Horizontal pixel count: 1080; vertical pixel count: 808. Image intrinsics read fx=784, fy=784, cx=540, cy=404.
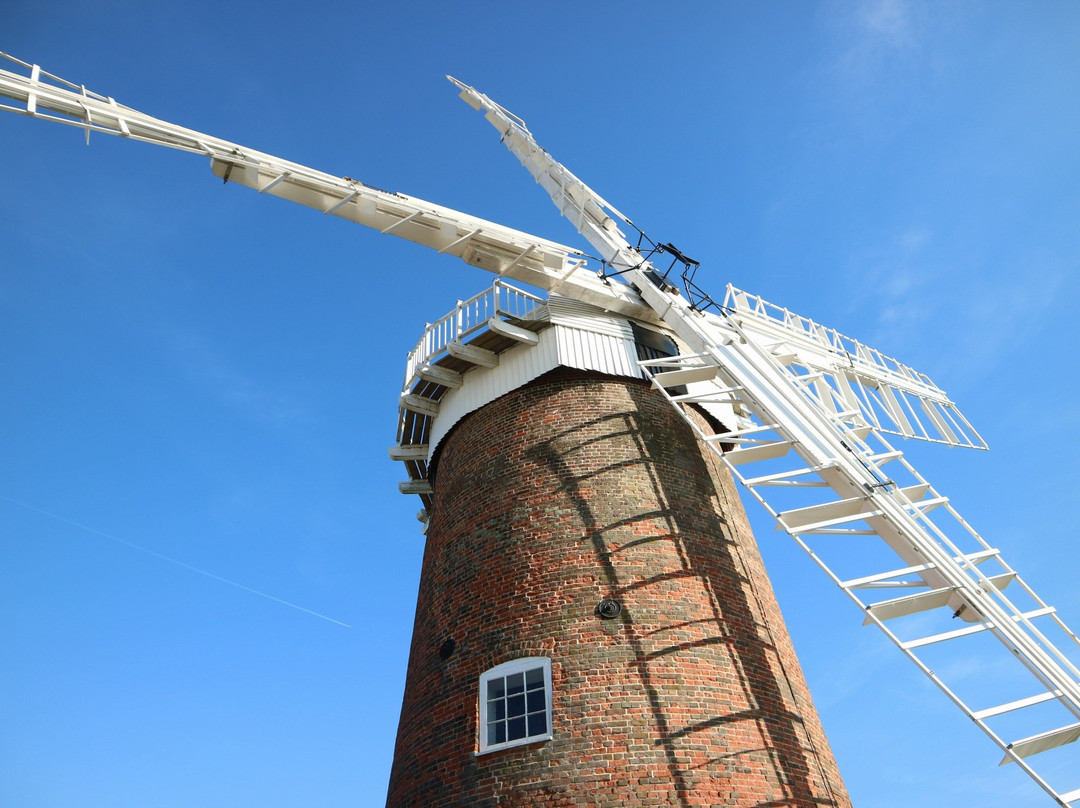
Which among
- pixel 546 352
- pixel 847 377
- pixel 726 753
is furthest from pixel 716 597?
pixel 847 377

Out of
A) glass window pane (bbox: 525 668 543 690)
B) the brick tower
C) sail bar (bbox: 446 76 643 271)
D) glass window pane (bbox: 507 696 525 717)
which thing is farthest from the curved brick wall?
sail bar (bbox: 446 76 643 271)

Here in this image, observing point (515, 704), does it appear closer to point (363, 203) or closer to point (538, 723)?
point (538, 723)

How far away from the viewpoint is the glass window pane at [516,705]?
9859 millimetres

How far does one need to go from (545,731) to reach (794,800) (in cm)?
303

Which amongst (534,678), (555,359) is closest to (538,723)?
(534,678)

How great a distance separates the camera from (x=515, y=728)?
9773mm

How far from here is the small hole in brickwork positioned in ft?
33.4

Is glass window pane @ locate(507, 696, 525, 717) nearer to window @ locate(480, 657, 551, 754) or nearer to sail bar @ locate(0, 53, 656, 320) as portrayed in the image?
window @ locate(480, 657, 551, 754)

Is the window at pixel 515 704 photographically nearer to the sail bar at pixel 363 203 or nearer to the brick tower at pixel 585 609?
the brick tower at pixel 585 609

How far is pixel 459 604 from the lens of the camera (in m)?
11.3

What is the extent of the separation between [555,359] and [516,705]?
5.47 m

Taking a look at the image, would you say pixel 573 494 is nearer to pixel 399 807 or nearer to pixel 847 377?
pixel 399 807

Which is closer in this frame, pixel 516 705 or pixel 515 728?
pixel 515 728

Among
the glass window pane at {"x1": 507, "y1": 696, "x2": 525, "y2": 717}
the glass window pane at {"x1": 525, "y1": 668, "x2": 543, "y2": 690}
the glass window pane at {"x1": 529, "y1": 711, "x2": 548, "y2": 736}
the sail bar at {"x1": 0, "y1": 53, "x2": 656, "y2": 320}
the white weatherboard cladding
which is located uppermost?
the sail bar at {"x1": 0, "y1": 53, "x2": 656, "y2": 320}
